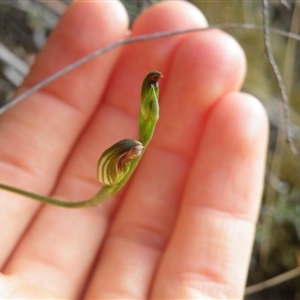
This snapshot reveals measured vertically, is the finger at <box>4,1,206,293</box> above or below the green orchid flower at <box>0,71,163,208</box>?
below

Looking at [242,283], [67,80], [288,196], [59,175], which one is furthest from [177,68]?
[288,196]

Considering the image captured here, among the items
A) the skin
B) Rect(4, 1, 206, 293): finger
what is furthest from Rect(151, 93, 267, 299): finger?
Rect(4, 1, 206, 293): finger

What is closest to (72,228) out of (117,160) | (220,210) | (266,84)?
(220,210)

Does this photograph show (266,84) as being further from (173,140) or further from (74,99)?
(74,99)

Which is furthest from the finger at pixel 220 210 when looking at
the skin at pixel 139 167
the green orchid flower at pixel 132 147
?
the green orchid flower at pixel 132 147

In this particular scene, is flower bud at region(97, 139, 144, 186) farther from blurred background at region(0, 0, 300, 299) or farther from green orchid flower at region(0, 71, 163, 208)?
blurred background at region(0, 0, 300, 299)
